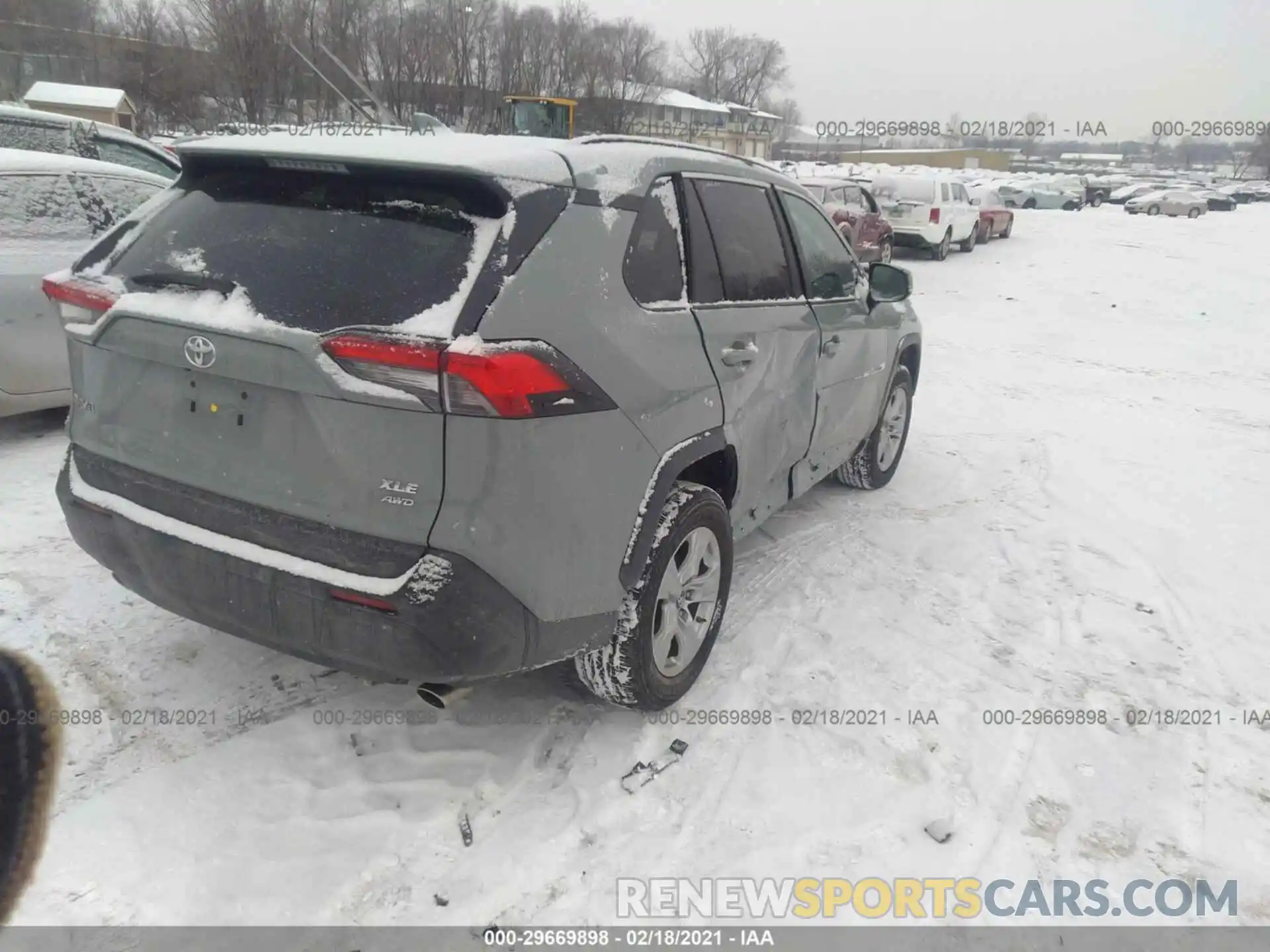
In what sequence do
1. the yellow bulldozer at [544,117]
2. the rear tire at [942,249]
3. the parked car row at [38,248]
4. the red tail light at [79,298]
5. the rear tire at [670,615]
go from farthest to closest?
the rear tire at [942,249]
the yellow bulldozer at [544,117]
the parked car row at [38,248]
the rear tire at [670,615]
the red tail light at [79,298]

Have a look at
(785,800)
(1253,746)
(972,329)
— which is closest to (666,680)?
(785,800)

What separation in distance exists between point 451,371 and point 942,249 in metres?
18.2

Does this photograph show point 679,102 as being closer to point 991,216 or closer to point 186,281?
point 991,216

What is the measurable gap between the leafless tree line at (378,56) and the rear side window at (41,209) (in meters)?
11.3

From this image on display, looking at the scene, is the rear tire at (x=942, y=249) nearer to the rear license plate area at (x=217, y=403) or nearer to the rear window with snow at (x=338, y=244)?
the rear window with snow at (x=338, y=244)

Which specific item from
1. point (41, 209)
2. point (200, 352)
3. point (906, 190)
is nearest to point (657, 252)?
point (200, 352)

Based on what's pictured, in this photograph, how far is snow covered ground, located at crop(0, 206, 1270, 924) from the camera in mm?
2420

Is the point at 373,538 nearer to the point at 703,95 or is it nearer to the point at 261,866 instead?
the point at 261,866

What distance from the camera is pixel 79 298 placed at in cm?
264

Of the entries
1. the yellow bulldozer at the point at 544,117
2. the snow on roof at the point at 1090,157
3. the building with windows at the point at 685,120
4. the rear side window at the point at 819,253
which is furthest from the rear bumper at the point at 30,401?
the snow on roof at the point at 1090,157

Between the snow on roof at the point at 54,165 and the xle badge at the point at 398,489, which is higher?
the snow on roof at the point at 54,165

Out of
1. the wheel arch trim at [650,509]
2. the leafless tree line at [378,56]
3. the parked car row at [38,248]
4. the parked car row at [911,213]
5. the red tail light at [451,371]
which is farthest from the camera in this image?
the leafless tree line at [378,56]

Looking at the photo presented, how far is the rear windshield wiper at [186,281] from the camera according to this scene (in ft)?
7.81

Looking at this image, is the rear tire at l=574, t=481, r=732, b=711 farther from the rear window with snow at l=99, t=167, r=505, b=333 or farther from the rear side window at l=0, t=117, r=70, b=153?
the rear side window at l=0, t=117, r=70, b=153
